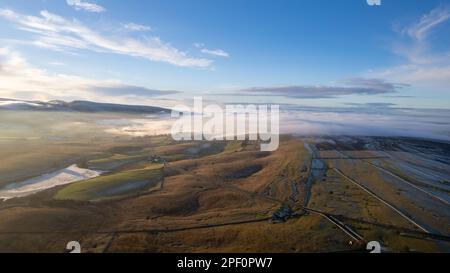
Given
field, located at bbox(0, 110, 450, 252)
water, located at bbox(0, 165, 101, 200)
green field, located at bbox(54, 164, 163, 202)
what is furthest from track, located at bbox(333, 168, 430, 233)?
water, located at bbox(0, 165, 101, 200)

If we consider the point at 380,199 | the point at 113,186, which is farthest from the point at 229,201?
the point at 380,199

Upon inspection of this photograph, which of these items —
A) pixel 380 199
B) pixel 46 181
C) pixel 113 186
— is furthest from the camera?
pixel 46 181

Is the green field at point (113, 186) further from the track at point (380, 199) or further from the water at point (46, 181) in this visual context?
the track at point (380, 199)

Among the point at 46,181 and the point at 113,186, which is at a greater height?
the point at 113,186

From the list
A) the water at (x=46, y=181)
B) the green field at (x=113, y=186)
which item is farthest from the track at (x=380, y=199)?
the water at (x=46, y=181)

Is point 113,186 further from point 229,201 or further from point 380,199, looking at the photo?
point 380,199

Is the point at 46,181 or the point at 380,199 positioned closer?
the point at 380,199

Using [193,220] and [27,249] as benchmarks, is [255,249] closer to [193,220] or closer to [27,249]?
[193,220]

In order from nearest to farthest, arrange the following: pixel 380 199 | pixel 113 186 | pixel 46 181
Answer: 1. pixel 380 199
2. pixel 113 186
3. pixel 46 181
